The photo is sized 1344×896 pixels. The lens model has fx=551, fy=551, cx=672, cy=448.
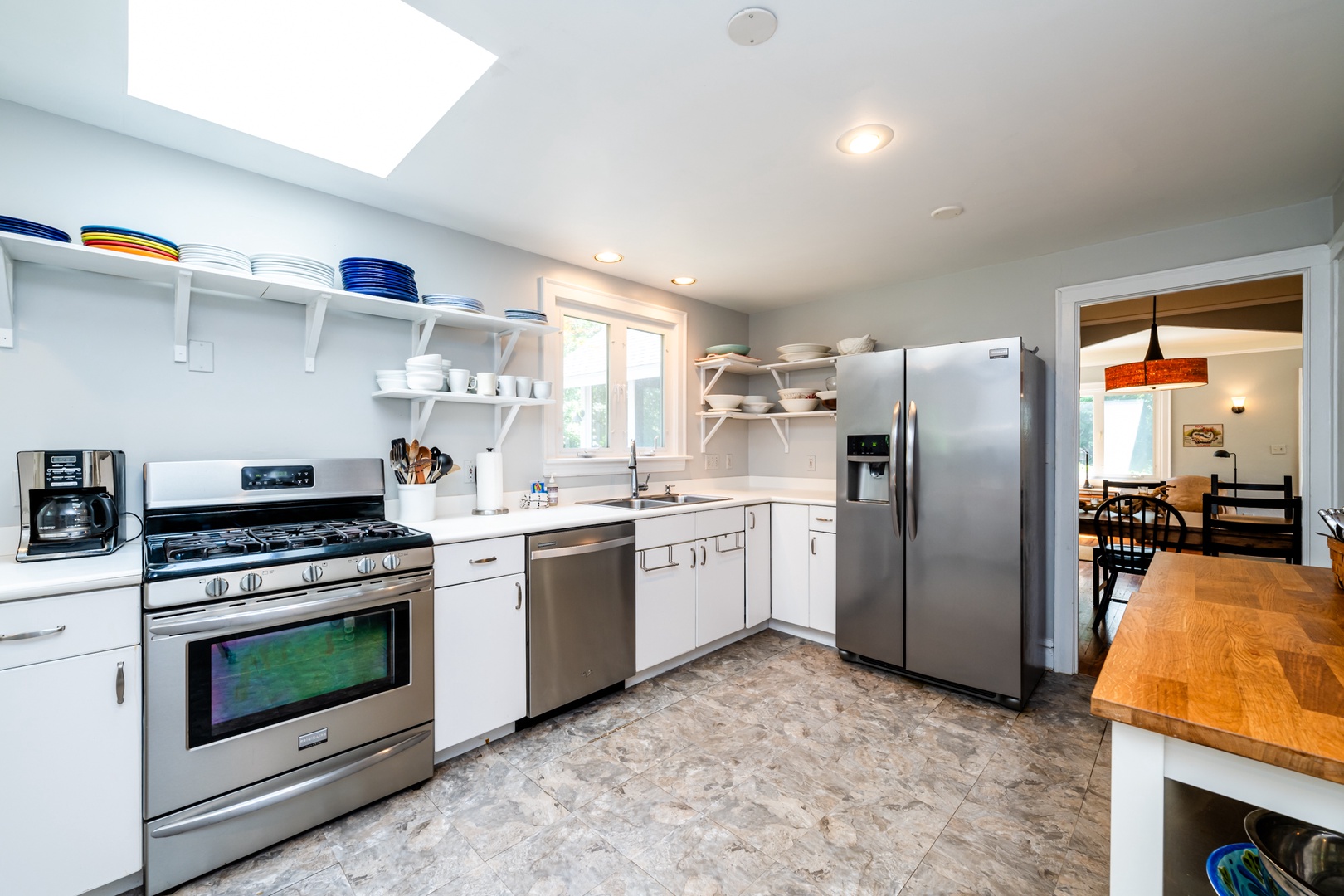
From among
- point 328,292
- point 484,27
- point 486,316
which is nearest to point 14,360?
point 328,292

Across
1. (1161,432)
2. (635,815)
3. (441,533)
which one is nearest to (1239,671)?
(635,815)

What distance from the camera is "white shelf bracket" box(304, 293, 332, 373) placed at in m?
2.16

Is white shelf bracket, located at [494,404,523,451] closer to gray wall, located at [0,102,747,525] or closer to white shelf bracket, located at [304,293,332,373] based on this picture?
gray wall, located at [0,102,747,525]

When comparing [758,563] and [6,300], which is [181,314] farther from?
[758,563]

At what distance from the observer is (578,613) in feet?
8.36

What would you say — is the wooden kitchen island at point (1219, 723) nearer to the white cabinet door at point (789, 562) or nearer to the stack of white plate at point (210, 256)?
the white cabinet door at point (789, 562)

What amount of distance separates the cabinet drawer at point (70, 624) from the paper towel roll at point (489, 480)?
1.32 meters

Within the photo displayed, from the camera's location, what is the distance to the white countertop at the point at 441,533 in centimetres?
143

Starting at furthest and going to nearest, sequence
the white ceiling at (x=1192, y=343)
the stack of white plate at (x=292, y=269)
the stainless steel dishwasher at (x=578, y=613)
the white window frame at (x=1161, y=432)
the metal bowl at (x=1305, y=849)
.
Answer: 1. the white window frame at (x=1161, y=432)
2. the white ceiling at (x=1192, y=343)
3. the stainless steel dishwasher at (x=578, y=613)
4. the stack of white plate at (x=292, y=269)
5. the metal bowl at (x=1305, y=849)

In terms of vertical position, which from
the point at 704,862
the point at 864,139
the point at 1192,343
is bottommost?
the point at 704,862

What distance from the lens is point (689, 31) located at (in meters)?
1.46

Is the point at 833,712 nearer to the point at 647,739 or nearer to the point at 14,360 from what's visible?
the point at 647,739

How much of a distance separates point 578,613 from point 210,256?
1.95m

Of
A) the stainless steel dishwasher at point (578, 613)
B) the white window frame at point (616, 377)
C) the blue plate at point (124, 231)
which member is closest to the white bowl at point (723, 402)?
the white window frame at point (616, 377)
